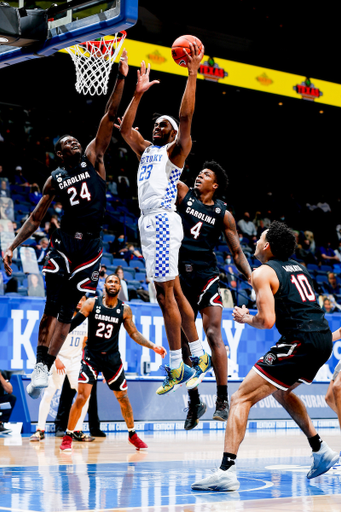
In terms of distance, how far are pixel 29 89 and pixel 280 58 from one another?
336 inches

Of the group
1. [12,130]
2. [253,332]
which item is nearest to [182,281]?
[253,332]

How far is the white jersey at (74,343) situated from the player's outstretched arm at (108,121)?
5699 mm

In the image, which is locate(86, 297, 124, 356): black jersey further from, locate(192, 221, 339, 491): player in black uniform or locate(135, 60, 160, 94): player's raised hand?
locate(135, 60, 160, 94): player's raised hand

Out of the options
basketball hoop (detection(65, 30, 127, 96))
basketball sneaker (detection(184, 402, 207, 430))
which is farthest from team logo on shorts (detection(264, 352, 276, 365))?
basketball hoop (detection(65, 30, 127, 96))

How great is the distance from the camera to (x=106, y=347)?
10.9m

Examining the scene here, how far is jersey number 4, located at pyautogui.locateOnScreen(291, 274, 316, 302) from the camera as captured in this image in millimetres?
6648

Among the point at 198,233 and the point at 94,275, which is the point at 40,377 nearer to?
the point at 94,275

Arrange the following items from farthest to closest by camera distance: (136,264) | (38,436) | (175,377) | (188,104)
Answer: (136,264) < (38,436) < (175,377) < (188,104)

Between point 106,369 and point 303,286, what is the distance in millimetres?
4885

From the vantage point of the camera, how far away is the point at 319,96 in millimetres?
24219

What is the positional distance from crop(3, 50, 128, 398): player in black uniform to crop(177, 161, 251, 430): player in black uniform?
1.02 metres

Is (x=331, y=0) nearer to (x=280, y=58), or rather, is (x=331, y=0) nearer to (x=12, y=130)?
(x=280, y=58)

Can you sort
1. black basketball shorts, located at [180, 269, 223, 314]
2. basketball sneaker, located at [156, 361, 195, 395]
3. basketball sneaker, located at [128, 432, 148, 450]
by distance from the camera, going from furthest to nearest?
basketball sneaker, located at [128, 432, 148, 450]
black basketball shorts, located at [180, 269, 223, 314]
basketball sneaker, located at [156, 361, 195, 395]

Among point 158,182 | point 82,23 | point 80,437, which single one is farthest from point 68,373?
point 82,23
